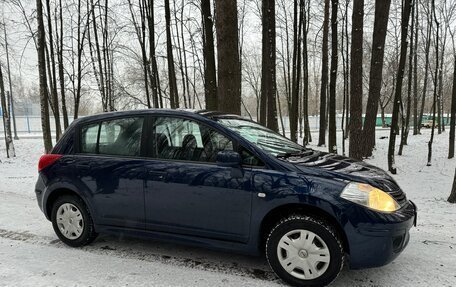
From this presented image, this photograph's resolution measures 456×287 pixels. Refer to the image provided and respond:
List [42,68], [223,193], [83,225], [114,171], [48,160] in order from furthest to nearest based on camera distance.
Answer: [42,68] → [48,160] → [83,225] → [114,171] → [223,193]

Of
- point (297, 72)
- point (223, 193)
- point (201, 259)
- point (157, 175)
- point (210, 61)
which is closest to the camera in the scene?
point (223, 193)

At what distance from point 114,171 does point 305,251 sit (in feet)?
7.39

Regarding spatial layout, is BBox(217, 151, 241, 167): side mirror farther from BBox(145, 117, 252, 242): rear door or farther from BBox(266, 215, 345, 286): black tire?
BBox(266, 215, 345, 286): black tire

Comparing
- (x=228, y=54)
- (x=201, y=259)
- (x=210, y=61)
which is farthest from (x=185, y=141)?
(x=210, y=61)

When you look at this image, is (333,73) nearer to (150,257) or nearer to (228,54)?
(228,54)

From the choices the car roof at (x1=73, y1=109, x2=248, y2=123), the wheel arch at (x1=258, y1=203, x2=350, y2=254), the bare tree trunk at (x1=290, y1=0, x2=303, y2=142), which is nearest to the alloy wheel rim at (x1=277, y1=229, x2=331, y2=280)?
the wheel arch at (x1=258, y1=203, x2=350, y2=254)

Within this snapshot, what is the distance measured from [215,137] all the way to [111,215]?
158cm

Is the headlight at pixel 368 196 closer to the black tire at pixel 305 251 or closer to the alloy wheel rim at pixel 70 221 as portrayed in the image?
the black tire at pixel 305 251

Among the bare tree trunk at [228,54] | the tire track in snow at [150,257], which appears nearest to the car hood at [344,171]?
the tire track in snow at [150,257]

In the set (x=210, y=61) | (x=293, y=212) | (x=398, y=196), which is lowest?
(x=293, y=212)

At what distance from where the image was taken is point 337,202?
9.19 feet

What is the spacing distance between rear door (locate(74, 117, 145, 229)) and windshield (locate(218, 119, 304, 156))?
3.60ft

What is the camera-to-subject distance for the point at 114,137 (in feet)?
12.6

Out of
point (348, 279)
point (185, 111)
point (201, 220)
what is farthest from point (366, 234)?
point (185, 111)
